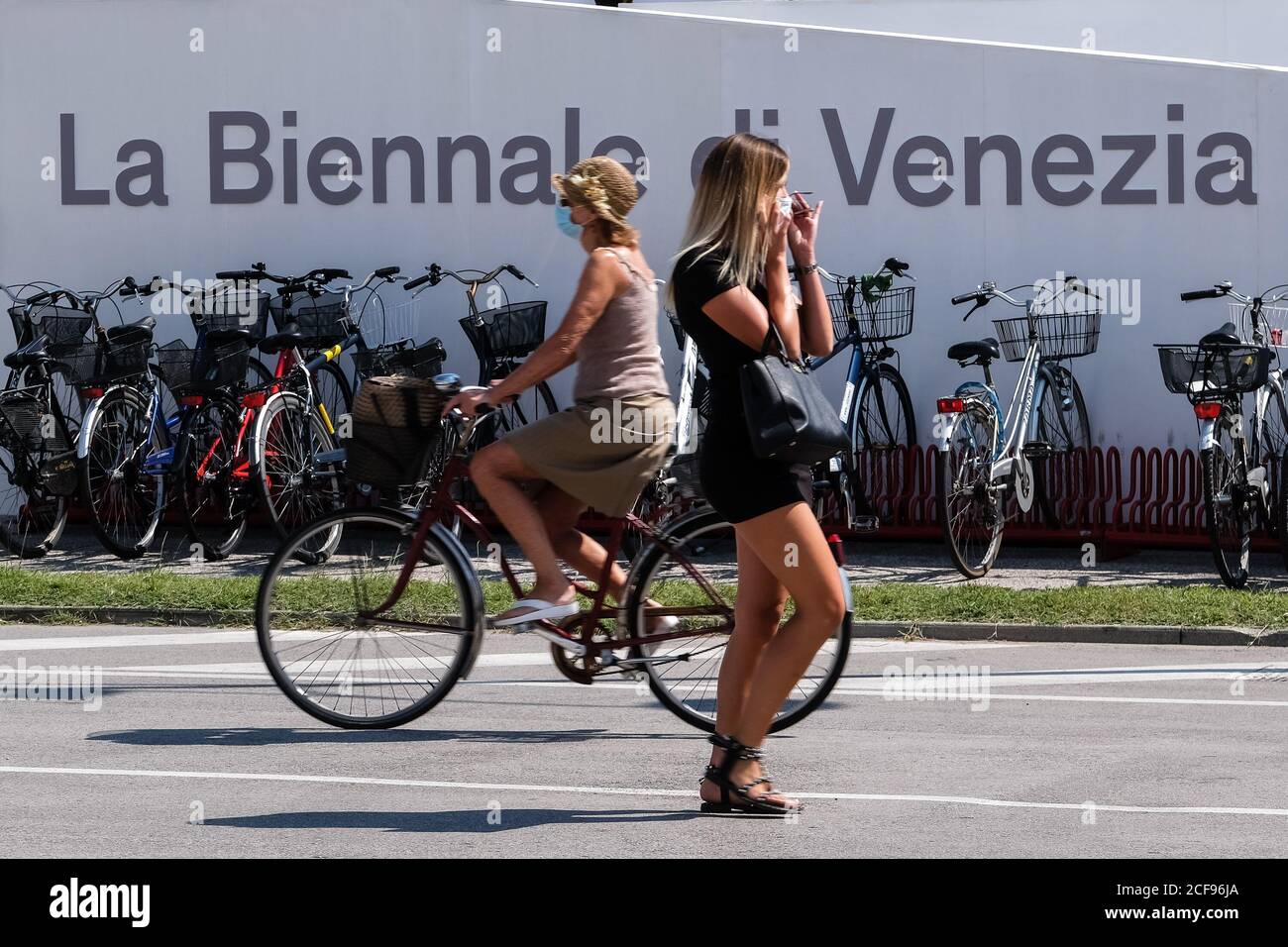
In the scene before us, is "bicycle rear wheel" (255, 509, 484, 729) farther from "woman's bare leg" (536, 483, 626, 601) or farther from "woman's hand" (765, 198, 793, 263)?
"woman's hand" (765, 198, 793, 263)

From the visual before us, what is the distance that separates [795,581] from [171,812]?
2050mm

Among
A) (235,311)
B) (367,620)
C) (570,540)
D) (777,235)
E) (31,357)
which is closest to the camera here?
(777,235)

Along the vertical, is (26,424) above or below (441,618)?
above

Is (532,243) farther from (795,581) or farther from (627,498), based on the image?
(795,581)

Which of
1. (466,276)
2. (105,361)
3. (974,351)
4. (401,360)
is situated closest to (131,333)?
(105,361)

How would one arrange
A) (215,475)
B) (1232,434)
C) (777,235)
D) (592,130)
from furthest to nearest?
(592,130) < (215,475) < (1232,434) < (777,235)

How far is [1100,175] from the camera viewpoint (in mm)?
13727

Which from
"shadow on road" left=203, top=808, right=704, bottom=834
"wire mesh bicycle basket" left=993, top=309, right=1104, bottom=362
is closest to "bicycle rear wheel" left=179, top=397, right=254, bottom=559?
"wire mesh bicycle basket" left=993, top=309, right=1104, bottom=362

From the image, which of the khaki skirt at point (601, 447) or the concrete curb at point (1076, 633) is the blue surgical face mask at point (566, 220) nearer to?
the khaki skirt at point (601, 447)

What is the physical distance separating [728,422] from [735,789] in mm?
1112

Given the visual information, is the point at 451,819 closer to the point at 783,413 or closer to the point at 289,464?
the point at 783,413

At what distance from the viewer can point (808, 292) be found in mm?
5812
